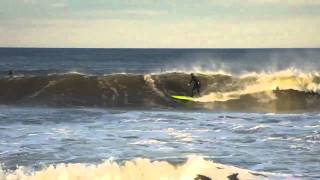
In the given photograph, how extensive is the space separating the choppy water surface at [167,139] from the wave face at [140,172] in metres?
0.31

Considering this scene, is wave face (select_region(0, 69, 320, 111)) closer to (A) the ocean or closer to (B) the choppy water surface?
(A) the ocean

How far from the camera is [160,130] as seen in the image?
8.47 m

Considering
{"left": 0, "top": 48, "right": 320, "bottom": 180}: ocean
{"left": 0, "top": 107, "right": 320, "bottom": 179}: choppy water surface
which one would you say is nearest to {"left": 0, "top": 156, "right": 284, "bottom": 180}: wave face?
{"left": 0, "top": 48, "right": 320, "bottom": 180}: ocean

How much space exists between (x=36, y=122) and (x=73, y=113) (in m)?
1.60

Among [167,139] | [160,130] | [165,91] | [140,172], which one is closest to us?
[140,172]

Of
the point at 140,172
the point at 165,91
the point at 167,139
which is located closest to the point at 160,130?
the point at 167,139

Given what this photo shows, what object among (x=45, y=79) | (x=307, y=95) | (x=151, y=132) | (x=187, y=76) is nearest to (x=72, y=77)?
(x=45, y=79)

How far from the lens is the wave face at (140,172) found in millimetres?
5598

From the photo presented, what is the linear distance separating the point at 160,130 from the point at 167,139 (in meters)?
0.75

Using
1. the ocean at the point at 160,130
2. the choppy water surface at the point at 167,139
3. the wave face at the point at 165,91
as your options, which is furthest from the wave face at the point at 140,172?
the wave face at the point at 165,91

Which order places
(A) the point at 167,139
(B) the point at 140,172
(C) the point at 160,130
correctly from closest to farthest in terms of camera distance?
(B) the point at 140,172, (A) the point at 167,139, (C) the point at 160,130

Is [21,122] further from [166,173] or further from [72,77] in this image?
[72,77]

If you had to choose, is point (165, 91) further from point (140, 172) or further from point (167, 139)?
point (140, 172)

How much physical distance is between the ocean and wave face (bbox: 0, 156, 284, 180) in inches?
0.4
